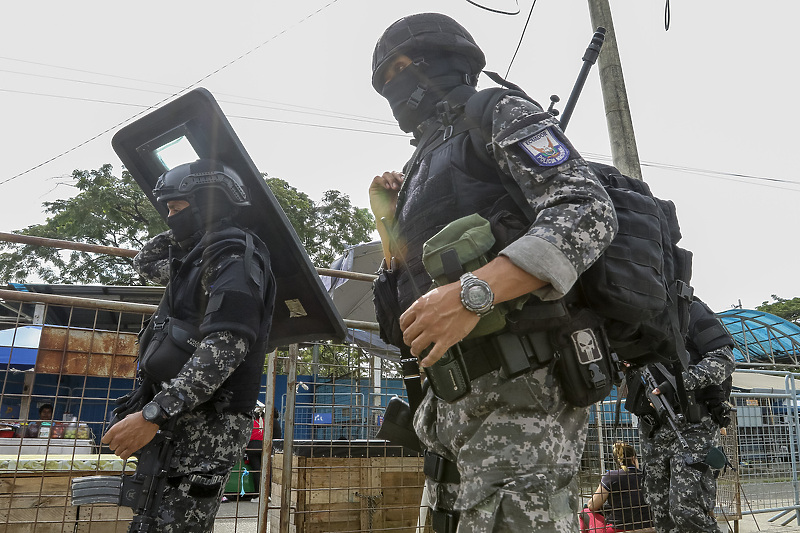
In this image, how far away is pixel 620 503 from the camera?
5125 mm

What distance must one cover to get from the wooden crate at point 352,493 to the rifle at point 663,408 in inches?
70.3

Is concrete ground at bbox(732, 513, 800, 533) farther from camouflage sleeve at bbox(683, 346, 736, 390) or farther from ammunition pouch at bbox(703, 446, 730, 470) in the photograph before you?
camouflage sleeve at bbox(683, 346, 736, 390)

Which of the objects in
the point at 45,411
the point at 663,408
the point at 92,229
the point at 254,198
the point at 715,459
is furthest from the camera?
the point at 92,229

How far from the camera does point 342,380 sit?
435 centimetres

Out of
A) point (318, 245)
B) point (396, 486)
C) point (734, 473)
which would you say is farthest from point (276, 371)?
point (318, 245)

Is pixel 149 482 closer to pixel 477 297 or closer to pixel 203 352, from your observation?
pixel 203 352

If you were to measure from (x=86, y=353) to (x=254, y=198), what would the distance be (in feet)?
5.34

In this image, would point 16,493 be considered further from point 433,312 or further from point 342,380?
point 433,312

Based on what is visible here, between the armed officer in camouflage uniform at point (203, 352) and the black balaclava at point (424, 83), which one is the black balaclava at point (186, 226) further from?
the black balaclava at point (424, 83)

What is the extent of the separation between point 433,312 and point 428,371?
273 millimetres

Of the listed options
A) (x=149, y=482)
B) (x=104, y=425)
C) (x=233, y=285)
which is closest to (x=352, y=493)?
(x=104, y=425)

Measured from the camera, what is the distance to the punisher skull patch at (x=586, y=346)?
153 cm

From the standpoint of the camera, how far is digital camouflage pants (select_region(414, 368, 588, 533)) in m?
1.39

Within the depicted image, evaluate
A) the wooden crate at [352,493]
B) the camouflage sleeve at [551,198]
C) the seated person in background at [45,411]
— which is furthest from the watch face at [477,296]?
the seated person in background at [45,411]
